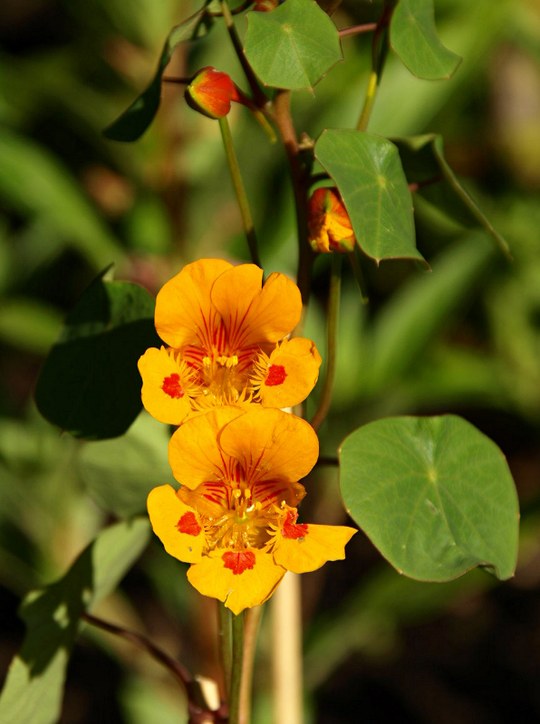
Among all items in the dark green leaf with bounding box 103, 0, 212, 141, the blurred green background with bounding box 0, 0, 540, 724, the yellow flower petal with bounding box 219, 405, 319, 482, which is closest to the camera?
the yellow flower petal with bounding box 219, 405, 319, 482

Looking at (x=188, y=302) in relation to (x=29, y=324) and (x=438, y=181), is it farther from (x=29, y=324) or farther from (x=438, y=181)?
(x=29, y=324)

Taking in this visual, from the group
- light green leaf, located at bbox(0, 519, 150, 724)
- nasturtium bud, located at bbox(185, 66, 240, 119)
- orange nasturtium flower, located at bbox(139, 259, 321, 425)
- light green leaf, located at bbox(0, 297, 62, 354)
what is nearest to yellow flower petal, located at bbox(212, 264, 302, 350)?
orange nasturtium flower, located at bbox(139, 259, 321, 425)

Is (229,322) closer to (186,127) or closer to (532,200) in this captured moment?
(186,127)

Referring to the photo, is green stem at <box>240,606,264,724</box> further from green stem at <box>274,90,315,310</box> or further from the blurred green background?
the blurred green background

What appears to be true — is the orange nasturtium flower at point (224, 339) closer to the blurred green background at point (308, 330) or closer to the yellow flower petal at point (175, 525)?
the yellow flower petal at point (175, 525)

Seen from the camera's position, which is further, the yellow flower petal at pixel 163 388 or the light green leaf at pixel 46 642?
the light green leaf at pixel 46 642

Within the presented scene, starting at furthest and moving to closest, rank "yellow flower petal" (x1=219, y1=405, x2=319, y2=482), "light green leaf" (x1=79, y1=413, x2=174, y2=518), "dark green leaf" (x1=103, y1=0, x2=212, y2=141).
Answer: "light green leaf" (x1=79, y1=413, x2=174, y2=518) < "dark green leaf" (x1=103, y1=0, x2=212, y2=141) < "yellow flower petal" (x1=219, y1=405, x2=319, y2=482)

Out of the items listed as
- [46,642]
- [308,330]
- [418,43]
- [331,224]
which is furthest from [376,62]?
[308,330]

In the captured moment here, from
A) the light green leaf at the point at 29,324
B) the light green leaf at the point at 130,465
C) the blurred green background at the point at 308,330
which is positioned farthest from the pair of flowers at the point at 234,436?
the light green leaf at the point at 29,324
